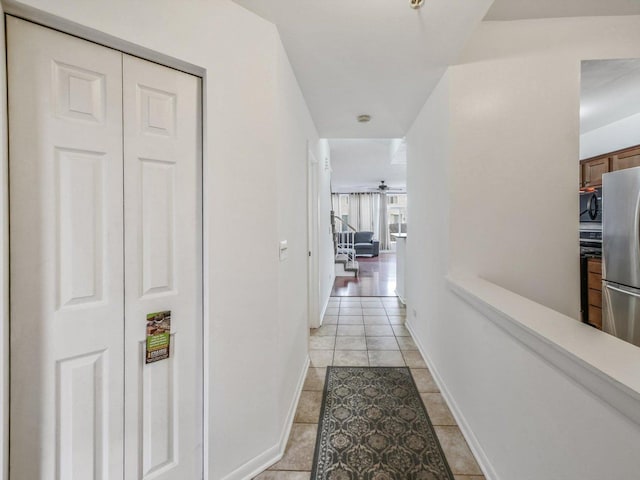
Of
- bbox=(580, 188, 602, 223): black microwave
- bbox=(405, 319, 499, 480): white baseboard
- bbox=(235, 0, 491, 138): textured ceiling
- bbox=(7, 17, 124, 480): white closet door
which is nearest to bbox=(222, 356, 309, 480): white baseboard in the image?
bbox=(7, 17, 124, 480): white closet door

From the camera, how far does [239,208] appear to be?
135 centimetres

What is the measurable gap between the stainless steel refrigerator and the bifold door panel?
294cm

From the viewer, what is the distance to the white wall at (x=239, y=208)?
1220 millimetres

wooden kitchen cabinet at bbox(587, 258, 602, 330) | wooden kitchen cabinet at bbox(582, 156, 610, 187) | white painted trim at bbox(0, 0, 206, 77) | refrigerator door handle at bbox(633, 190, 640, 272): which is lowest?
wooden kitchen cabinet at bbox(587, 258, 602, 330)

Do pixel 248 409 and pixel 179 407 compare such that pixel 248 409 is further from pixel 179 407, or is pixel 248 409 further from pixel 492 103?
pixel 492 103

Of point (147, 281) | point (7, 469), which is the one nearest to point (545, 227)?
point (147, 281)

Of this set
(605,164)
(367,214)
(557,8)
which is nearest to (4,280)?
(557,8)

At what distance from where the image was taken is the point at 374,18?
57.0 inches

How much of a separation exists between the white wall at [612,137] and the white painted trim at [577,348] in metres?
3.85

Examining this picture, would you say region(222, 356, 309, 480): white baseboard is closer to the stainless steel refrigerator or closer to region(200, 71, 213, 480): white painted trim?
region(200, 71, 213, 480): white painted trim

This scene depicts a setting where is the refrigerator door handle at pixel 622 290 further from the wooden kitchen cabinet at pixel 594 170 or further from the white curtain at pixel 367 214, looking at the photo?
the white curtain at pixel 367 214

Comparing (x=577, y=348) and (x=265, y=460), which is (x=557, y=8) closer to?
(x=577, y=348)

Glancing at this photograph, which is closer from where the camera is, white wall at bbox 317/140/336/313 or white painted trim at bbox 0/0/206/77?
white painted trim at bbox 0/0/206/77

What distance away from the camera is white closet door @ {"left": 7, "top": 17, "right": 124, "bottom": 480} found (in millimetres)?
928
